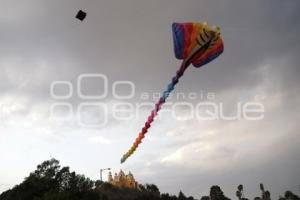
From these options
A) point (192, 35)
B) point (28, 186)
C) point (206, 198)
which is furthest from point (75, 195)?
point (206, 198)

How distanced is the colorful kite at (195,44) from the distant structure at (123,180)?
55.5m

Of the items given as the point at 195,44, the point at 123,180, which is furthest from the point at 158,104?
the point at 123,180

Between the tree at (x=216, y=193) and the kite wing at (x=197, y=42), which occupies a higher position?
the kite wing at (x=197, y=42)

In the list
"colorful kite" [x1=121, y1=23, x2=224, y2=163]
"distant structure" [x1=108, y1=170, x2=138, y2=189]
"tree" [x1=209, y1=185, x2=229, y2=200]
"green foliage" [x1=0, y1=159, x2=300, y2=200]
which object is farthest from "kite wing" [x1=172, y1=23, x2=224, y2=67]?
"tree" [x1=209, y1=185, x2=229, y2=200]

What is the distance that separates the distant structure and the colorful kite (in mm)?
55512

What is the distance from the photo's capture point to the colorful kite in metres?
35.5

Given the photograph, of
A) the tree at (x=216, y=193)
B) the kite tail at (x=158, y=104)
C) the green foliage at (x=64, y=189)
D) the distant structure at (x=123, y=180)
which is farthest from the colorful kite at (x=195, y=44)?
the tree at (x=216, y=193)

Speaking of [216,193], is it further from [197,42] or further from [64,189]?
[197,42]

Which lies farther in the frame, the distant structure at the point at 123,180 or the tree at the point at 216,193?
the tree at the point at 216,193

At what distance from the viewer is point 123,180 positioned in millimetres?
89562

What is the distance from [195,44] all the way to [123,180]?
59348 millimetres

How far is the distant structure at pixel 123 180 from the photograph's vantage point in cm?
8869

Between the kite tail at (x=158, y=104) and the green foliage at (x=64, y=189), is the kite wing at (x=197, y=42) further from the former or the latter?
the green foliage at (x=64, y=189)

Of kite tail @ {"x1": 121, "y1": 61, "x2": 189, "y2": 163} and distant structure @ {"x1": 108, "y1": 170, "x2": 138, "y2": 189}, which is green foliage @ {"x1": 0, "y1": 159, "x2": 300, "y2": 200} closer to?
distant structure @ {"x1": 108, "y1": 170, "x2": 138, "y2": 189}
